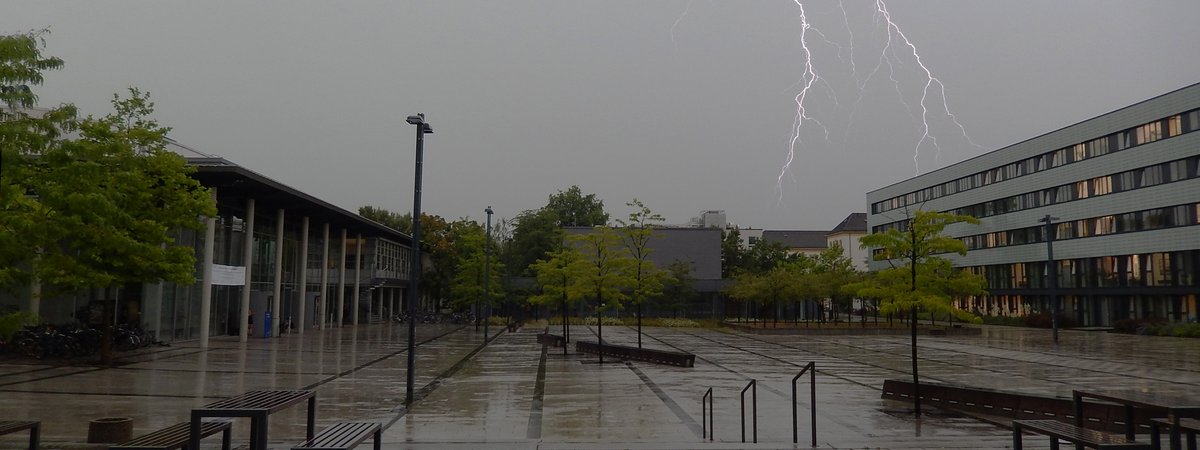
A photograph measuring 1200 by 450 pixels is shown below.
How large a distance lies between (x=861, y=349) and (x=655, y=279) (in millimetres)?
11615

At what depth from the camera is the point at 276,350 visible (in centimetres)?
2945

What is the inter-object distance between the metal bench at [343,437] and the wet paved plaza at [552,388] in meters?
2.06

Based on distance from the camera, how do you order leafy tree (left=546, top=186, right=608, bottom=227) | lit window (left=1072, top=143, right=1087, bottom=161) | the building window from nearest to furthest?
the building window → lit window (left=1072, top=143, right=1087, bottom=161) → leafy tree (left=546, top=186, right=608, bottom=227)

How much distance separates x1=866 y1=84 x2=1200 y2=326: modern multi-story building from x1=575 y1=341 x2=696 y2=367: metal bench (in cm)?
2995

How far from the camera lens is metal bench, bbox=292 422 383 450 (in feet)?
23.9

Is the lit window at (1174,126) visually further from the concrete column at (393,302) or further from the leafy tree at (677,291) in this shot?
the concrete column at (393,302)

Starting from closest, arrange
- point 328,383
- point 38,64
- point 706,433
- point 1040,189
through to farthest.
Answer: point 38,64
point 706,433
point 328,383
point 1040,189

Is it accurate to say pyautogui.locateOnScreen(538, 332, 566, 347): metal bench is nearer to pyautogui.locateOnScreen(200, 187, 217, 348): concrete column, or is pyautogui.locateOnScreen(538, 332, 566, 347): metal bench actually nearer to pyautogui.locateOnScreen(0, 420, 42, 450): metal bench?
pyautogui.locateOnScreen(200, 187, 217, 348): concrete column

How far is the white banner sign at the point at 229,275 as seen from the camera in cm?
3310

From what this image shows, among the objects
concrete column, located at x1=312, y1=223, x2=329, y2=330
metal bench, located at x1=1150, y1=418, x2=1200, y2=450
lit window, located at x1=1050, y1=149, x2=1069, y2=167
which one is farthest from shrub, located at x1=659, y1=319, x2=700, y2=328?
metal bench, located at x1=1150, y1=418, x2=1200, y2=450

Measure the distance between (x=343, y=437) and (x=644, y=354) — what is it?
17972 millimetres

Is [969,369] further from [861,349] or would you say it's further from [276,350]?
[276,350]

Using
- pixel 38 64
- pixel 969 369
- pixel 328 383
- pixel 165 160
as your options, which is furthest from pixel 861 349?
pixel 38 64

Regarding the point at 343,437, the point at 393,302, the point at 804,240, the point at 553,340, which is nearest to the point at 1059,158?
the point at 553,340
